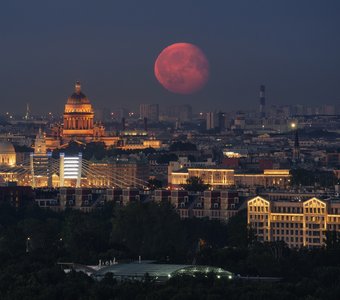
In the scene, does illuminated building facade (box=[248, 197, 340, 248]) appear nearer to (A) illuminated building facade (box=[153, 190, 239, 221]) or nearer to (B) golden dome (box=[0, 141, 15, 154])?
(A) illuminated building facade (box=[153, 190, 239, 221])

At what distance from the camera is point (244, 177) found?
358 ft

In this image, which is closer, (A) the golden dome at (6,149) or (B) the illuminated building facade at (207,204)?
(B) the illuminated building facade at (207,204)

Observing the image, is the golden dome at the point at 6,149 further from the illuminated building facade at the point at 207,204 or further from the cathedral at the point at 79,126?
the illuminated building facade at the point at 207,204

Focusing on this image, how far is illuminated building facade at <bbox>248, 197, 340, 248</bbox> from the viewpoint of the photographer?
7362 cm

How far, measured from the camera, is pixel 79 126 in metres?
159

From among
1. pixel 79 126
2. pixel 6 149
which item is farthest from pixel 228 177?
pixel 79 126

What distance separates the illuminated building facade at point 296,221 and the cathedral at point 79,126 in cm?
7869

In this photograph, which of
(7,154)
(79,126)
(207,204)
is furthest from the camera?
(79,126)

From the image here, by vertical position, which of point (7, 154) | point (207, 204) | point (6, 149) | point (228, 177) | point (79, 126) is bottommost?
point (207, 204)

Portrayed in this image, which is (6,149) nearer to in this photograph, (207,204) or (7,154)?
(7,154)

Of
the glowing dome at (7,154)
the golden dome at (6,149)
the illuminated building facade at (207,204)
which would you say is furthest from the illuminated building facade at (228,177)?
the golden dome at (6,149)

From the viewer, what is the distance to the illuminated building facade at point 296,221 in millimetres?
73625

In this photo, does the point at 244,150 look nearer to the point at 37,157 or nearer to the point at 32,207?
the point at 37,157

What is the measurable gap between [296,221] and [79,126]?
85247 mm
